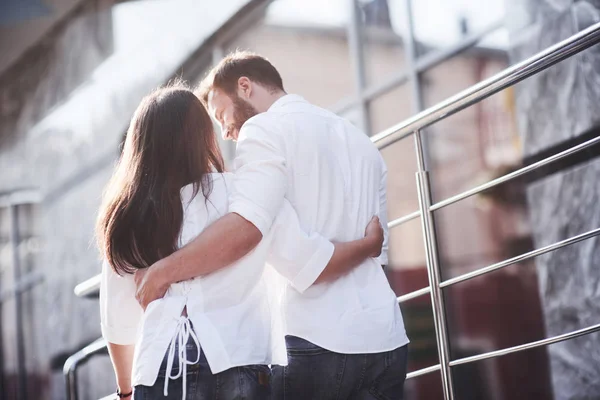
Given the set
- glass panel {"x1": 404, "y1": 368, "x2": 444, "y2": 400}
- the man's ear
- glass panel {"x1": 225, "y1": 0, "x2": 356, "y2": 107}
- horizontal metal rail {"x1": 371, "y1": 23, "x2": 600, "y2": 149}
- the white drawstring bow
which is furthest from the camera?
glass panel {"x1": 225, "y1": 0, "x2": 356, "y2": 107}

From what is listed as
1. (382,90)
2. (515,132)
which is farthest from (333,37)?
(515,132)

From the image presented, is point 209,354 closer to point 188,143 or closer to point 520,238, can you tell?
point 188,143

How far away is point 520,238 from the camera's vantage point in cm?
347

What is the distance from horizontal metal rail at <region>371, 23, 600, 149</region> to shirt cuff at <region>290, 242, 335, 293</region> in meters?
0.63

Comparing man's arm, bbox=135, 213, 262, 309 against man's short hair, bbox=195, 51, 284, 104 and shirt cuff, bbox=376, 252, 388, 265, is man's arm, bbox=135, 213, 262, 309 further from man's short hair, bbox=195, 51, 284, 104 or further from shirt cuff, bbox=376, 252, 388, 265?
man's short hair, bbox=195, 51, 284, 104

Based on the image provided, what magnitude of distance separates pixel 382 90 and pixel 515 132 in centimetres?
120

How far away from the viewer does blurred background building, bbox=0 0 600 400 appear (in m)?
3.07

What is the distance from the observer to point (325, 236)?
1796 millimetres

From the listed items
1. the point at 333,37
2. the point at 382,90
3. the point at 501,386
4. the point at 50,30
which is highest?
the point at 50,30

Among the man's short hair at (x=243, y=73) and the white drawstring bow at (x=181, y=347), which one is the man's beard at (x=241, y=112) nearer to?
the man's short hair at (x=243, y=73)

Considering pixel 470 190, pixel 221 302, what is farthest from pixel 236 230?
pixel 470 190

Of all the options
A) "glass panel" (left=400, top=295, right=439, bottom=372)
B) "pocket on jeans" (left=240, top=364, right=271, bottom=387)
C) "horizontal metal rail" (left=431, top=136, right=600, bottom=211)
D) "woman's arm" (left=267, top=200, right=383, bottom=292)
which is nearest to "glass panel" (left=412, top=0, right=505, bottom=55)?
"glass panel" (left=400, top=295, right=439, bottom=372)

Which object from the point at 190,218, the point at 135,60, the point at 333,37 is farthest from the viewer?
the point at 135,60

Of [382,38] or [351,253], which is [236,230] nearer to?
[351,253]
